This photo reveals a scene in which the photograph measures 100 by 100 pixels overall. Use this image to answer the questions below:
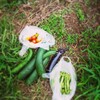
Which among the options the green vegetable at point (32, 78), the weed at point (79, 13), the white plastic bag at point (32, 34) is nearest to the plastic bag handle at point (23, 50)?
the white plastic bag at point (32, 34)

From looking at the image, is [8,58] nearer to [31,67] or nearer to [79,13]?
[31,67]

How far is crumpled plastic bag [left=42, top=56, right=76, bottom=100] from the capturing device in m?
3.58

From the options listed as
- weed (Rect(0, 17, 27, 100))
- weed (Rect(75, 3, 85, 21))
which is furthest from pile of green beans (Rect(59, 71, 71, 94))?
weed (Rect(75, 3, 85, 21))

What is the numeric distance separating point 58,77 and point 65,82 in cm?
10

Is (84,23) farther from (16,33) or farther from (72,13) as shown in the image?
(16,33)

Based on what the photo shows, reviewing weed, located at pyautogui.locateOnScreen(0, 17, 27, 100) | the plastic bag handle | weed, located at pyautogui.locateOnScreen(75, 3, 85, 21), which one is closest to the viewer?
weed, located at pyautogui.locateOnScreen(0, 17, 27, 100)

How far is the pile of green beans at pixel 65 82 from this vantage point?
11.8ft

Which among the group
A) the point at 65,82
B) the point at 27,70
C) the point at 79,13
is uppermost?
the point at 79,13

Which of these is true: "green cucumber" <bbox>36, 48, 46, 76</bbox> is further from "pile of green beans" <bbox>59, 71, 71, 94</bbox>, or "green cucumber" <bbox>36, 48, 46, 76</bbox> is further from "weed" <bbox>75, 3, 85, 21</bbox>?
"weed" <bbox>75, 3, 85, 21</bbox>

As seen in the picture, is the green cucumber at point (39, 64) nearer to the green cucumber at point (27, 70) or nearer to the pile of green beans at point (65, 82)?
the green cucumber at point (27, 70)

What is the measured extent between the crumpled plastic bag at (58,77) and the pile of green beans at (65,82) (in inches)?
1.3

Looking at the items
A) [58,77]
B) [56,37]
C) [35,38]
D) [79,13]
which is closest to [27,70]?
[58,77]

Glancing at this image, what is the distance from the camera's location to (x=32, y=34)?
3.95m

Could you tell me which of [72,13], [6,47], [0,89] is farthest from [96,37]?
[0,89]
